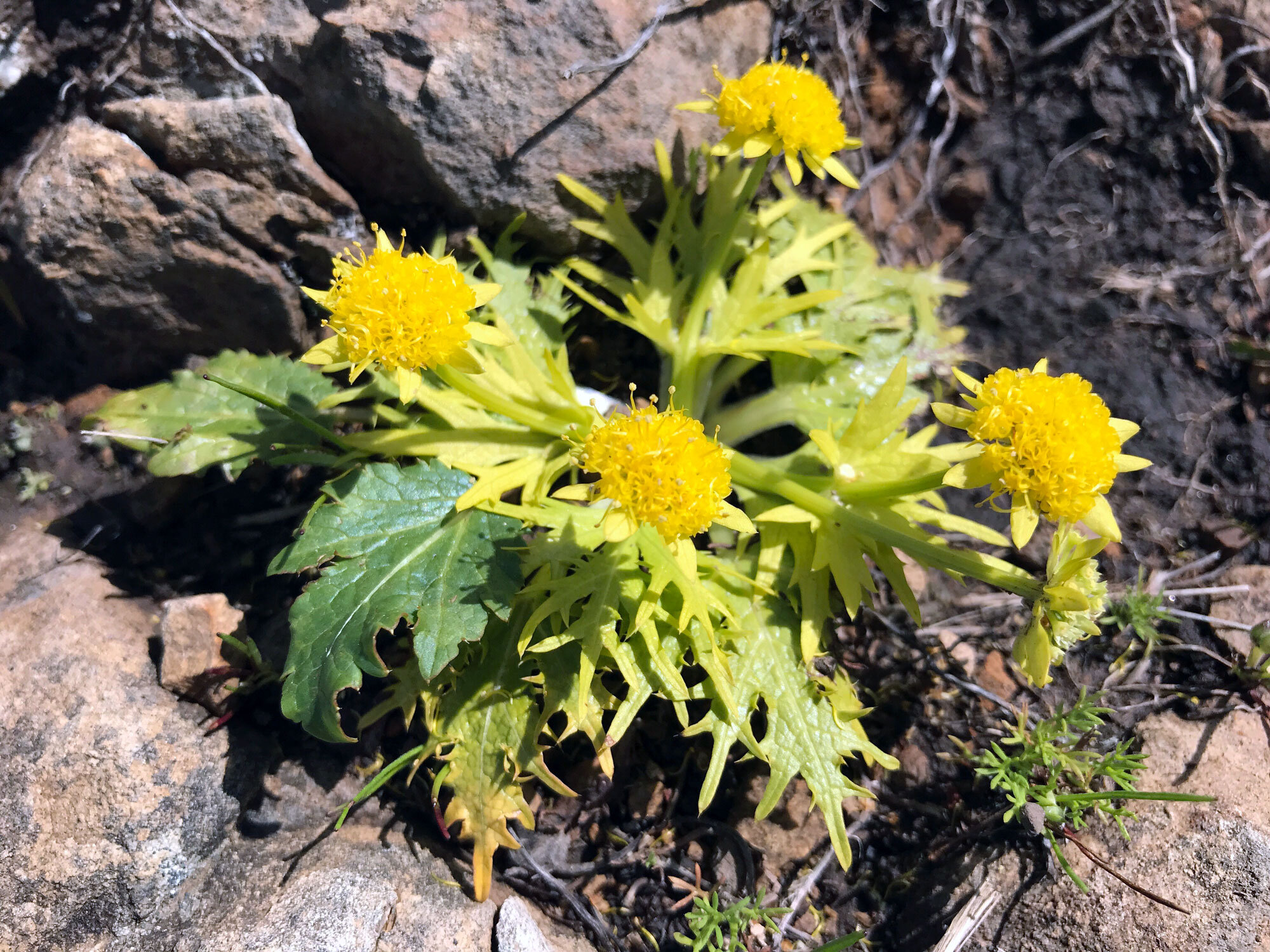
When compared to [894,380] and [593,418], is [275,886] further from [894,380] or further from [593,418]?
[894,380]

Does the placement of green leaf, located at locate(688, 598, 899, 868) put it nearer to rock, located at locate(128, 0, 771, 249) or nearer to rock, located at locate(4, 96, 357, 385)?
rock, located at locate(128, 0, 771, 249)

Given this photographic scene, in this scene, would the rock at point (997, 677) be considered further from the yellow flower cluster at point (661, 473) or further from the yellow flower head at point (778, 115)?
the yellow flower head at point (778, 115)

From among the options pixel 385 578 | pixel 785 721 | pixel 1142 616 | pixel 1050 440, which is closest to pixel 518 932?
pixel 785 721

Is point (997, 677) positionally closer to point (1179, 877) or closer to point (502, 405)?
point (1179, 877)

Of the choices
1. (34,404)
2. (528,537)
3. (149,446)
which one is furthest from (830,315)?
(34,404)

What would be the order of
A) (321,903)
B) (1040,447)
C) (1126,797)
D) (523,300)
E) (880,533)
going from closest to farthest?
(1040,447) → (1126,797) → (321,903) → (880,533) → (523,300)
